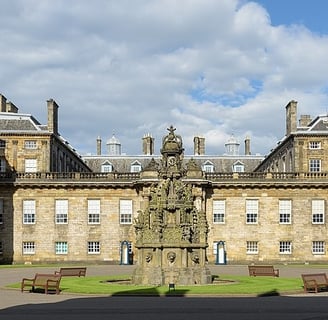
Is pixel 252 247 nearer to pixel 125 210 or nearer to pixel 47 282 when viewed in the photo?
pixel 125 210

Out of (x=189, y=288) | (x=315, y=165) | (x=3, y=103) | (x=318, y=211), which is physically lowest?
(x=189, y=288)

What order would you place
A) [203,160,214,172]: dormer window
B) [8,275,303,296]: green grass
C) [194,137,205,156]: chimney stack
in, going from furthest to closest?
Result: [194,137,205,156]: chimney stack, [203,160,214,172]: dormer window, [8,275,303,296]: green grass

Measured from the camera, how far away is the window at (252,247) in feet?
205

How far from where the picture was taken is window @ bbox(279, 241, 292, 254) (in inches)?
2457

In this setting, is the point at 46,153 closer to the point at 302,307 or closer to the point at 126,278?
the point at 126,278

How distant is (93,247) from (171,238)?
30299mm

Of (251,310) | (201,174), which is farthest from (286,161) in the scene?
(251,310)

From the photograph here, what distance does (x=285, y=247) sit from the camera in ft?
205

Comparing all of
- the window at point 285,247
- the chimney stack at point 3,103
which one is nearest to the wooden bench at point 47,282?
the window at point 285,247

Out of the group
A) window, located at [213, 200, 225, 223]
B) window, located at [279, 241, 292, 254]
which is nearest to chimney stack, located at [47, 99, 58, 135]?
window, located at [213, 200, 225, 223]

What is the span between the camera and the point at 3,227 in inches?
2457

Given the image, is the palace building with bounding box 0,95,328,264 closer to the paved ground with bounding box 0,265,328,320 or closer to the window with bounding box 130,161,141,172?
the window with bounding box 130,161,141,172

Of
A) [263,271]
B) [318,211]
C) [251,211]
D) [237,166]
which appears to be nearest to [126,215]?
[251,211]

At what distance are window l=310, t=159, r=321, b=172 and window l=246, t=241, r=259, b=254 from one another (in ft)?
30.6
